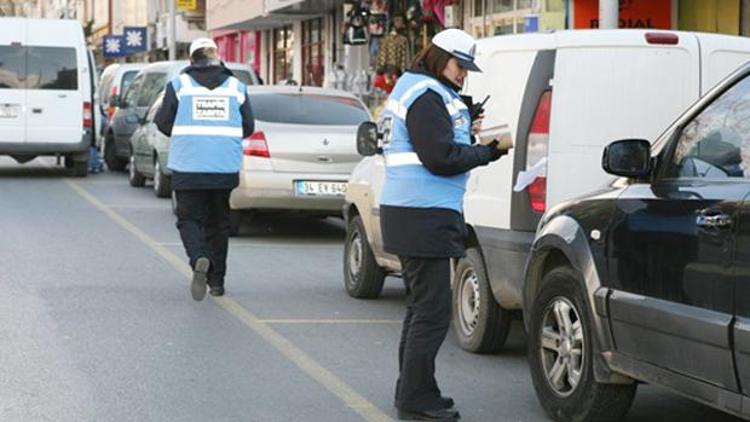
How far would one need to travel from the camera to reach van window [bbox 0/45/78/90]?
22156 millimetres

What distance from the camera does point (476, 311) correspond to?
8.07 meters

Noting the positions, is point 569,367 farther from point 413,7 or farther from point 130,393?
point 413,7

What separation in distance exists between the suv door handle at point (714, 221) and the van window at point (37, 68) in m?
18.2

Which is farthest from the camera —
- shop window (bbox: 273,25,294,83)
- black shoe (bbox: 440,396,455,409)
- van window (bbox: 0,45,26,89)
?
shop window (bbox: 273,25,294,83)

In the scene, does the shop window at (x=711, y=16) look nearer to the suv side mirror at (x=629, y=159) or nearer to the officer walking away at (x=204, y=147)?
the officer walking away at (x=204, y=147)

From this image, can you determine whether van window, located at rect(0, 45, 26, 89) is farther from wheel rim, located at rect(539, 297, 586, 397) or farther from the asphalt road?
wheel rim, located at rect(539, 297, 586, 397)

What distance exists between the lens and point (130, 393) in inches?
275

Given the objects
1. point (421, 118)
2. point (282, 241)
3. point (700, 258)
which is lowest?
point (282, 241)

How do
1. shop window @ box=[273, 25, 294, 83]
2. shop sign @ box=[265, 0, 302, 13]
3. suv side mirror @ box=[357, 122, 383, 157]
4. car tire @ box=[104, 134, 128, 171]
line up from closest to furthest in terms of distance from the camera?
suv side mirror @ box=[357, 122, 383, 157] < car tire @ box=[104, 134, 128, 171] < shop sign @ box=[265, 0, 302, 13] < shop window @ box=[273, 25, 294, 83]

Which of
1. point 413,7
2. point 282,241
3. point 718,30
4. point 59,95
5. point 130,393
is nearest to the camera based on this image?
point 130,393

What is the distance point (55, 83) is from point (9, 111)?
824 mm

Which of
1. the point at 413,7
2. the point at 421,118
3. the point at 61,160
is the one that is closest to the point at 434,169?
the point at 421,118

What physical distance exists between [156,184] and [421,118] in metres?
13.0

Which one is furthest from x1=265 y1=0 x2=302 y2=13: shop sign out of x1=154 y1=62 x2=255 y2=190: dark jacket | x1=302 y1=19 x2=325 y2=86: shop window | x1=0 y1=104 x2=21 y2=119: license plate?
x1=154 y1=62 x2=255 y2=190: dark jacket
